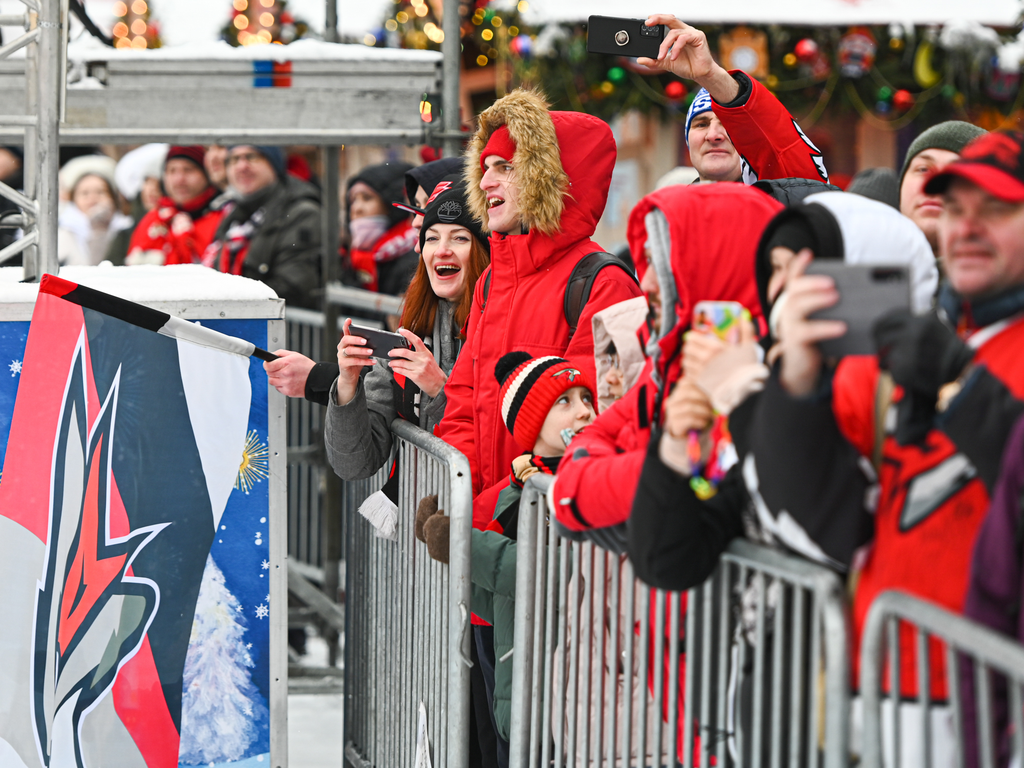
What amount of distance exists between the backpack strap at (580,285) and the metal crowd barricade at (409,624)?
0.48m

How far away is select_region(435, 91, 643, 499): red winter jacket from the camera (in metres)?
3.10

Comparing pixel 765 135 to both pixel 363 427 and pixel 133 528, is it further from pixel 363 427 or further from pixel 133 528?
pixel 133 528

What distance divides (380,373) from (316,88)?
6.08 ft

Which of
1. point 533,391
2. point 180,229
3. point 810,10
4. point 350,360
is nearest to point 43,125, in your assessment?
point 350,360

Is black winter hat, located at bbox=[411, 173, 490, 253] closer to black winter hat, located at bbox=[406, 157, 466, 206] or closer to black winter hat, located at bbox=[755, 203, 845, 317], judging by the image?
black winter hat, located at bbox=[406, 157, 466, 206]

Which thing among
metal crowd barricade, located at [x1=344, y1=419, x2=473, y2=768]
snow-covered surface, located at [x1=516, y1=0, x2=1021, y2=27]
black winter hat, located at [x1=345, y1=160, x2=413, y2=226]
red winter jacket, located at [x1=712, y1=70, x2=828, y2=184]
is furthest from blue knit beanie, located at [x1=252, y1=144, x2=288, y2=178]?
red winter jacket, located at [x1=712, y1=70, x2=828, y2=184]

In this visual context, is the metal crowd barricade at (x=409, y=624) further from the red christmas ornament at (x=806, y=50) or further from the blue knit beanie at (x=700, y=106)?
the red christmas ornament at (x=806, y=50)

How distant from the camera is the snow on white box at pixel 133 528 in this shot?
3254 millimetres

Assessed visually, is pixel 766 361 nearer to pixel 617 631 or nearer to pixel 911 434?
pixel 911 434

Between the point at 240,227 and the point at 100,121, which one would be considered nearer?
the point at 100,121

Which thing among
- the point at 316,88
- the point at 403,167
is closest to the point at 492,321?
the point at 316,88

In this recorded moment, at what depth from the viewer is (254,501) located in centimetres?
341

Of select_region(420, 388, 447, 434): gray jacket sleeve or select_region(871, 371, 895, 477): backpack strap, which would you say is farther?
select_region(420, 388, 447, 434): gray jacket sleeve

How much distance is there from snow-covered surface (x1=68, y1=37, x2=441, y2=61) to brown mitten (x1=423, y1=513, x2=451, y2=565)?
2.54 metres
